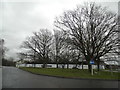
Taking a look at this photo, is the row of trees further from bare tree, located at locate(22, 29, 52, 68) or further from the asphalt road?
bare tree, located at locate(22, 29, 52, 68)

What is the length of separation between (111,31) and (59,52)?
26.9 meters

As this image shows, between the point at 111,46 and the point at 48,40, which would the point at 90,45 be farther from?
the point at 48,40

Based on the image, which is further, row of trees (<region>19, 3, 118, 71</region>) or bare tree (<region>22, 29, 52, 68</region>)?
bare tree (<region>22, 29, 52, 68</region>)

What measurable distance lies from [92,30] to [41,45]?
104ft

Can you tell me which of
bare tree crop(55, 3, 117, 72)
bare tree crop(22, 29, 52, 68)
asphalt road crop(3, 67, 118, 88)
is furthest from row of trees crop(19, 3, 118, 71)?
bare tree crop(22, 29, 52, 68)

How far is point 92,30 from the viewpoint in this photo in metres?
23.8

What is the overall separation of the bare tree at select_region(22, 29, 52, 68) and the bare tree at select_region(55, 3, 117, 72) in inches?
1053

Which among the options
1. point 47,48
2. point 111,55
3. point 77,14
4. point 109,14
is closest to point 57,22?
point 77,14

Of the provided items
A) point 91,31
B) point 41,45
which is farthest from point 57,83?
point 41,45

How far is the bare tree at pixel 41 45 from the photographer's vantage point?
168 ft

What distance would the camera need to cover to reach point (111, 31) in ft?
74.5

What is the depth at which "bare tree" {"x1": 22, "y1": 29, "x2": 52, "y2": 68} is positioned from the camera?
51.1m

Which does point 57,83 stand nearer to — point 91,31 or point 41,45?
point 91,31

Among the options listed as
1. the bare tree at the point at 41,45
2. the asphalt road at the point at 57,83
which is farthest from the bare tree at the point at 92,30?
the bare tree at the point at 41,45
